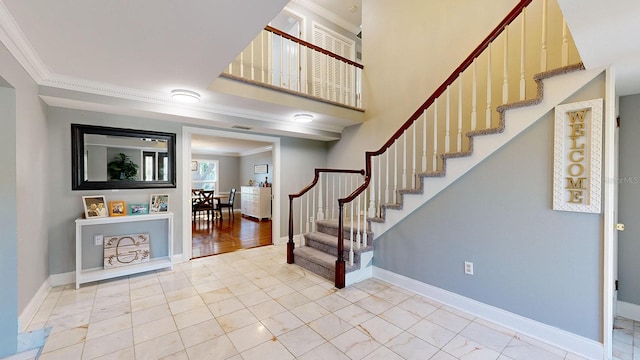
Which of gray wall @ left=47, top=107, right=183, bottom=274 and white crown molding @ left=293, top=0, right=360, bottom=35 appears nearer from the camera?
gray wall @ left=47, top=107, right=183, bottom=274

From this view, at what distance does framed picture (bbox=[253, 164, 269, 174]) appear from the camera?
829cm

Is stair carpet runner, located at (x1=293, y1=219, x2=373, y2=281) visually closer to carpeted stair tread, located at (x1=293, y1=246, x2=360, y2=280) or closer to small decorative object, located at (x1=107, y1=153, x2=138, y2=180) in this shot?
carpeted stair tread, located at (x1=293, y1=246, x2=360, y2=280)

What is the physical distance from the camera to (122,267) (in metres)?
3.23

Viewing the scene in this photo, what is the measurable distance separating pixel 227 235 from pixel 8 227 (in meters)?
3.86

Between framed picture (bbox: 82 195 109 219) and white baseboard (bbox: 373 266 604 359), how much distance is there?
3696 mm

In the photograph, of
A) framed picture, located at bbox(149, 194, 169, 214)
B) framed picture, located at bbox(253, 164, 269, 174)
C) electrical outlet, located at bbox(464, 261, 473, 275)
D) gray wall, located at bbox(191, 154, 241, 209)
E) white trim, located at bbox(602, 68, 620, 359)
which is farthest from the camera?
gray wall, located at bbox(191, 154, 241, 209)

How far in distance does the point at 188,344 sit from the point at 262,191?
572 centimetres

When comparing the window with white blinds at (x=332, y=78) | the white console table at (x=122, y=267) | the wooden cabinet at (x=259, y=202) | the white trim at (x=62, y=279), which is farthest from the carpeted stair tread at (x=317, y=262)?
the wooden cabinet at (x=259, y=202)

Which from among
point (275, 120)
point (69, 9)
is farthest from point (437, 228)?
point (69, 9)

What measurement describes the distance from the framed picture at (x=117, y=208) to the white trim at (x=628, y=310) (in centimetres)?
548

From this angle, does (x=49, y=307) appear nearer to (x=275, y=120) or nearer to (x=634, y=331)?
(x=275, y=120)

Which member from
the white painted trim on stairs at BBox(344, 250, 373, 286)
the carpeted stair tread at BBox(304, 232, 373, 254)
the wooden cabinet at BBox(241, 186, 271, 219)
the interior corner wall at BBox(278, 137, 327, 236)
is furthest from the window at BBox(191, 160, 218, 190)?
the white painted trim on stairs at BBox(344, 250, 373, 286)

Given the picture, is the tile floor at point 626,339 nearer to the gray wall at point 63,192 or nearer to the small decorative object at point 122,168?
the small decorative object at point 122,168

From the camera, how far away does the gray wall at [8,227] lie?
1817mm
